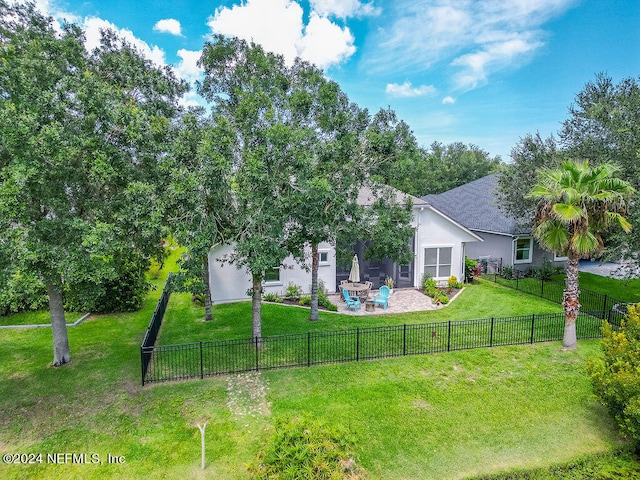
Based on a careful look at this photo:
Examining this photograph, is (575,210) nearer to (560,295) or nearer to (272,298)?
(560,295)

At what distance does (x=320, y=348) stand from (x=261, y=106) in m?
7.98

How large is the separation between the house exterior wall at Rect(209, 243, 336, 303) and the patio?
1.41 m

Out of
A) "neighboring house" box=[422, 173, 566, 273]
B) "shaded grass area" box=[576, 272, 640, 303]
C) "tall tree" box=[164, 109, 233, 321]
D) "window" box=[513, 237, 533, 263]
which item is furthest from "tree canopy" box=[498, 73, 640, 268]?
"tall tree" box=[164, 109, 233, 321]

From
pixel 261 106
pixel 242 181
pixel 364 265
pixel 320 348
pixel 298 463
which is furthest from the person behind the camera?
pixel 364 265

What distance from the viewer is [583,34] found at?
17.9 meters

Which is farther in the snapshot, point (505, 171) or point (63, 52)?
point (505, 171)

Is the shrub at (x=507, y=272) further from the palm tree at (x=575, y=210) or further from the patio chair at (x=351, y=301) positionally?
the patio chair at (x=351, y=301)

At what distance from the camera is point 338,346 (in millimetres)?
12750

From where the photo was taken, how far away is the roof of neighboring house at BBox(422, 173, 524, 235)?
24.7 metres

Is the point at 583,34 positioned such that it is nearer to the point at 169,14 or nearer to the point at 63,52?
the point at 169,14

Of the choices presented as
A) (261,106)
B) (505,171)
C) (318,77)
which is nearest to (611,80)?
(505,171)

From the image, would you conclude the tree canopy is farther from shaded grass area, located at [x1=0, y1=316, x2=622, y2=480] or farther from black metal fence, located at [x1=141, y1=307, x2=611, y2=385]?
shaded grass area, located at [x1=0, y1=316, x2=622, y2=480]

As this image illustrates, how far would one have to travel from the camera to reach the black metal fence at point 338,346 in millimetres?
11133

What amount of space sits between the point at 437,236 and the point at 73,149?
58.2ft
